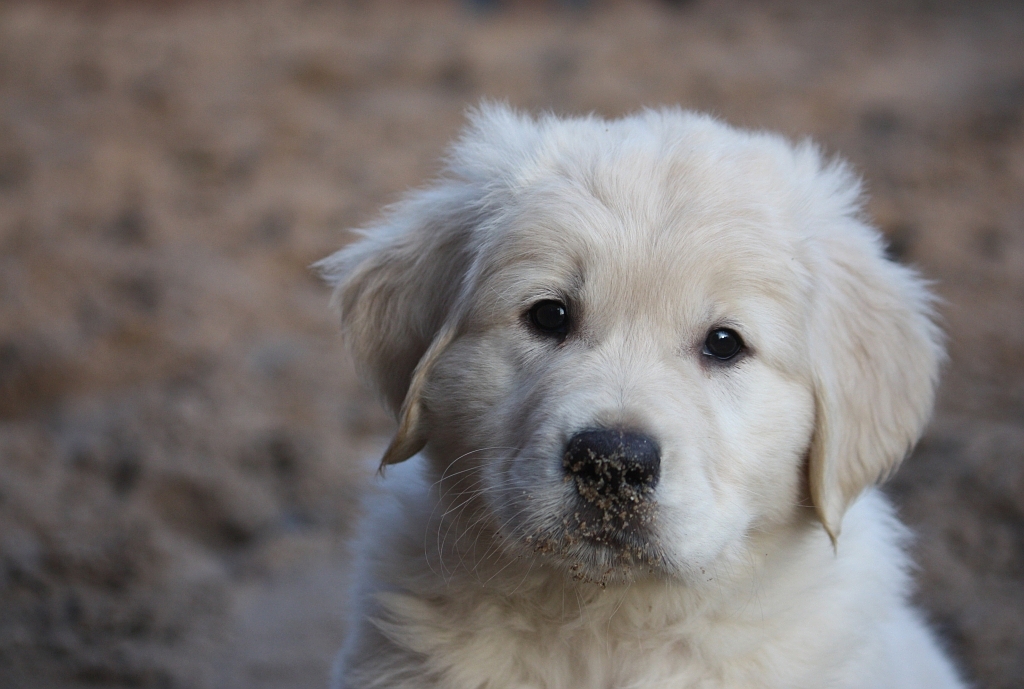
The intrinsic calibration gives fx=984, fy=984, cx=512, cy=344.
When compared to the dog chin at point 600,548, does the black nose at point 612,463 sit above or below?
above

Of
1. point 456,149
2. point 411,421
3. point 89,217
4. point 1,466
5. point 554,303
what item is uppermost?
point 456,149

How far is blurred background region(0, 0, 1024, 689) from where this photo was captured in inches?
158

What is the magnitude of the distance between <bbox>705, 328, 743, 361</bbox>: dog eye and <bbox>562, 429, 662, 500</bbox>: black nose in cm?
41

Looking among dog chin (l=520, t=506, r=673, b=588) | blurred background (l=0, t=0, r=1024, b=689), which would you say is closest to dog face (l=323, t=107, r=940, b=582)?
dog chin (l=520, t=506, r=673, b=588)

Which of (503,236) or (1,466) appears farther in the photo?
(1,466)

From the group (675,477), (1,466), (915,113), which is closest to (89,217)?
(1,466)

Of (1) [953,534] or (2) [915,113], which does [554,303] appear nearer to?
(1) [953,534]

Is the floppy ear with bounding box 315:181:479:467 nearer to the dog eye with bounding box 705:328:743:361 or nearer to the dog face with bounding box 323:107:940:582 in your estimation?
the dog face with bounding box 323:107:940:582

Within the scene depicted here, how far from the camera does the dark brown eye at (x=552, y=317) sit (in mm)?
2439

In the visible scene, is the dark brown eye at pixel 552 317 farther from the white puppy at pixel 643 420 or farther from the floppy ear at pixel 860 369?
the floppy ear at pixel 860 369

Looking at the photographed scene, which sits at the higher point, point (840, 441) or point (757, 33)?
point (757, 33)

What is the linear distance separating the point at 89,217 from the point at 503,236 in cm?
515

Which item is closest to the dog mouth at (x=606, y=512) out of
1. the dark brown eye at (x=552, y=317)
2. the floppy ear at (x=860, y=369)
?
the dark brown eye at (x=552, y=317)

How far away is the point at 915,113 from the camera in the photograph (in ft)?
25.6
